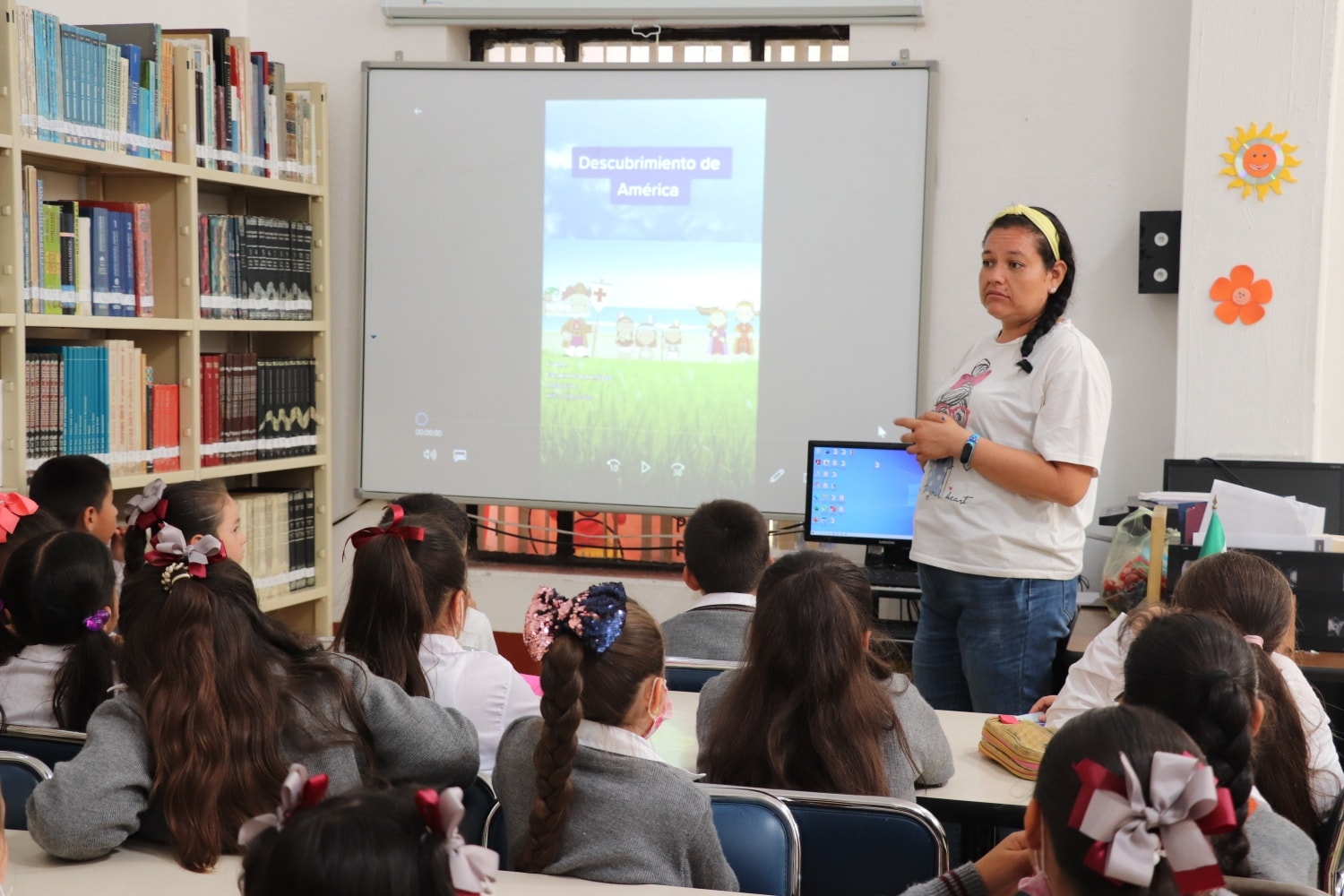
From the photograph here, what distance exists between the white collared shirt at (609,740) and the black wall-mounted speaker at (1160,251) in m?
2.83

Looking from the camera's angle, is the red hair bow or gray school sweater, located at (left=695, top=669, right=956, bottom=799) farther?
the red hair bow

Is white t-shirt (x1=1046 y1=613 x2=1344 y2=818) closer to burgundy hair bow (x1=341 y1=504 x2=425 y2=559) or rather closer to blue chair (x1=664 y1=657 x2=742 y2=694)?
blue chair (x1=664 y1=657 x2=742 y2=694)

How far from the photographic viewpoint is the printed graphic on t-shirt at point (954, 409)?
2.52 metres

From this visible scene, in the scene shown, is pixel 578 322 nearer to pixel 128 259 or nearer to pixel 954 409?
pixel 128 259

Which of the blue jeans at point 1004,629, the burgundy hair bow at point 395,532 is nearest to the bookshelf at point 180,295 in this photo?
the burgundy hair bow at point 395,532

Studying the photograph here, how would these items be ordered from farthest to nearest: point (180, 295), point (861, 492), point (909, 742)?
point (861, 492) < point (180, 295) < point (909, 742)

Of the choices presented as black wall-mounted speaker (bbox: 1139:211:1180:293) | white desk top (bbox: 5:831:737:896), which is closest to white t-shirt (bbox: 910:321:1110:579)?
white desk top (bbox: 5:831:737:896)

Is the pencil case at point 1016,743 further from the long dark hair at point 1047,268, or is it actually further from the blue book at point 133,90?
the blue book at point 133,90

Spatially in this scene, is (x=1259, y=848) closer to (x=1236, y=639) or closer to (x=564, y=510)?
(x=1236, y=639)

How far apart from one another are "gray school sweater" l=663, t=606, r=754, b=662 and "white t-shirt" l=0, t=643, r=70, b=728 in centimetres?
113

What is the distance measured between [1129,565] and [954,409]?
2.61 feet

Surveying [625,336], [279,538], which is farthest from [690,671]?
[279,538]

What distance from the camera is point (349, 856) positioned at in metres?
0.87

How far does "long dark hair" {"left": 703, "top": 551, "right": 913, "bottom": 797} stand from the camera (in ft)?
5.87
